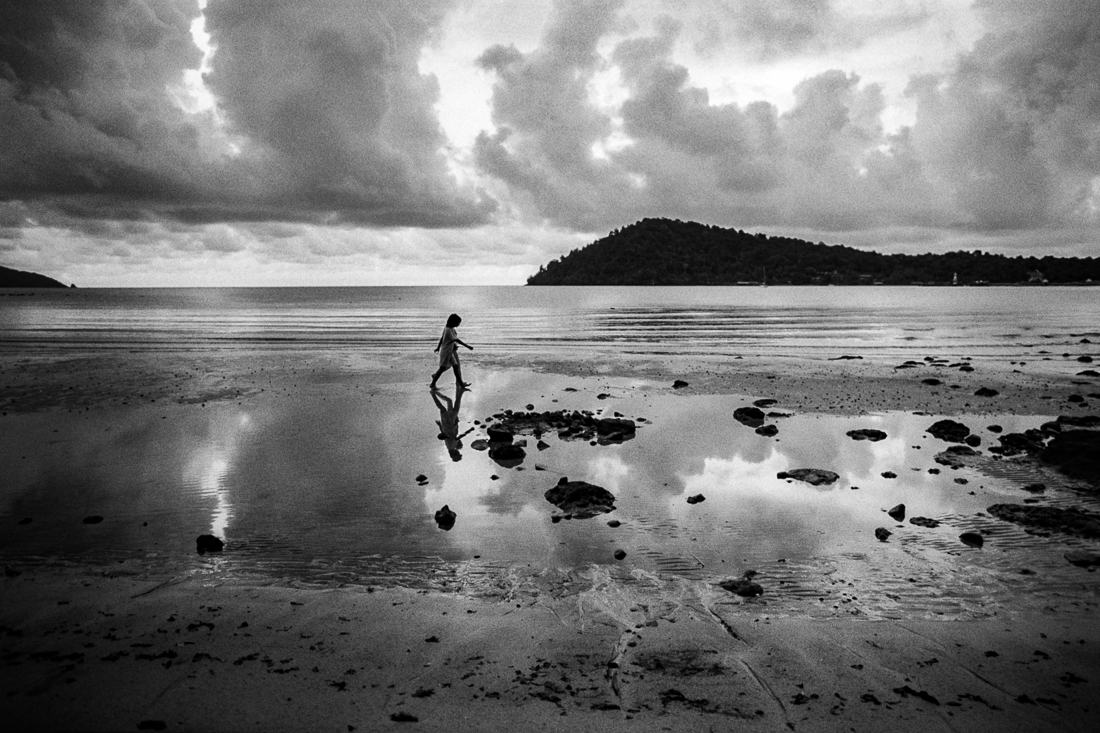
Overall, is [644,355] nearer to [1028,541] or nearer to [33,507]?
[1028,541]

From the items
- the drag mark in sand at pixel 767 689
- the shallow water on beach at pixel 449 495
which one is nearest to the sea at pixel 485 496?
the shallow water on beach at pixel 449 495

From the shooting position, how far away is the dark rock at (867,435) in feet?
51.7

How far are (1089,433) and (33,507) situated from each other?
20.9 metres

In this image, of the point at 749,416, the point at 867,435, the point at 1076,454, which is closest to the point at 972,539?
the point at 1076,454

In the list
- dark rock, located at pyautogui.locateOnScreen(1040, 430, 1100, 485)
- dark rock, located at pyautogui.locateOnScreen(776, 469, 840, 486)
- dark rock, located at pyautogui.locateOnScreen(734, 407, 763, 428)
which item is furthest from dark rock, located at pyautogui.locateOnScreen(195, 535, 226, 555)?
dark rock, located at pyautogui.locateOnScreen(1040, 430, 1100, 485)

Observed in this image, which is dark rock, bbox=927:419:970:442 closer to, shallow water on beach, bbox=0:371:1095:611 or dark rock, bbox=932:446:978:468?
shallow water on beach, bbox=0:371:1095:611

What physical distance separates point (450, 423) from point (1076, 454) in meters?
14.7

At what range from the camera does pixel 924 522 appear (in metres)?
10.1

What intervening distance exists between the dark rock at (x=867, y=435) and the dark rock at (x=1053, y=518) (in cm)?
508

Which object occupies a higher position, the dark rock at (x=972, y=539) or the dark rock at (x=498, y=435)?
the dark rock at (x=498, y=435)

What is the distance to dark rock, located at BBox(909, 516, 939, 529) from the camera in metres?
9.97

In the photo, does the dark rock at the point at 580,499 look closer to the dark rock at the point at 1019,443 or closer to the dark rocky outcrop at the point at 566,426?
the dark rocky outcrop at the point at 566,426

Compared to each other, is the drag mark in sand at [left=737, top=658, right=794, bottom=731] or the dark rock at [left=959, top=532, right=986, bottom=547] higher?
the drag mark in sand at [left=737, top=658, right=794, bottom=731]

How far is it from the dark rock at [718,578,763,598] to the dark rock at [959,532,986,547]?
388 cm
